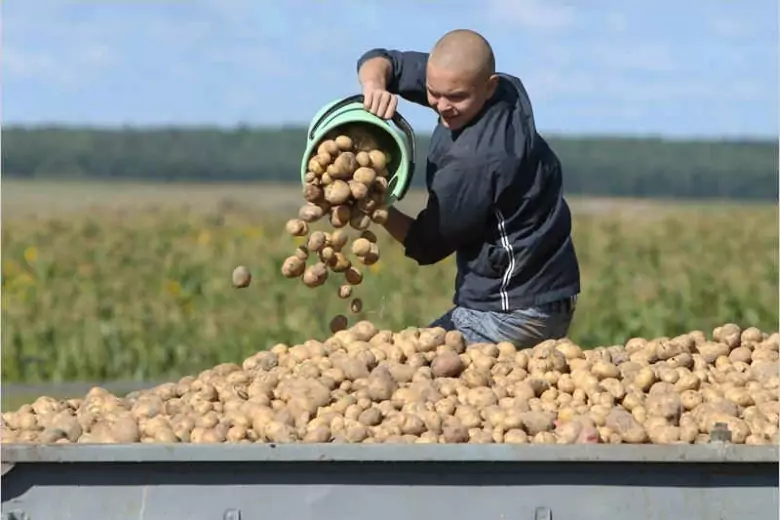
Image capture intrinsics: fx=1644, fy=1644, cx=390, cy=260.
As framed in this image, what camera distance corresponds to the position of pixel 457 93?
225 inches

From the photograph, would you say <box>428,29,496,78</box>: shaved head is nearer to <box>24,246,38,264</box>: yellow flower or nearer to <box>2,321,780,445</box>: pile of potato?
<box>2,321,780,445</box>: pile of potato

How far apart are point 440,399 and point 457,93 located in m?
1.33

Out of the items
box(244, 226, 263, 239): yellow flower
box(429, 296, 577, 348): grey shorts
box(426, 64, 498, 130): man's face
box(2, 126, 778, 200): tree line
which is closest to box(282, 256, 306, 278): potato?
box(429, 296, 577, 348): grey shorts

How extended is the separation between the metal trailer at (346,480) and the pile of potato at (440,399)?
11.3 inches

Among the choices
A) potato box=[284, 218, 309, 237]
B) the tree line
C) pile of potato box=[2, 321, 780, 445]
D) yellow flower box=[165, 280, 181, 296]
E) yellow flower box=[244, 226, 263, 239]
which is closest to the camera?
pile of potato box=[2, 321, 780, 445]

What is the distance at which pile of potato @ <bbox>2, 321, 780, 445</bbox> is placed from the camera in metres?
4.56

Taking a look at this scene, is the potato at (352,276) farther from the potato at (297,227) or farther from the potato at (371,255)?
the potato at (297,227)

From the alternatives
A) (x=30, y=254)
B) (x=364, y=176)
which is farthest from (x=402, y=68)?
(x=30, y=254)

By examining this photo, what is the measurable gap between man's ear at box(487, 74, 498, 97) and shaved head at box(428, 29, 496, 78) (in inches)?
0.9

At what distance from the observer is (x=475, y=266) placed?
6.02 m

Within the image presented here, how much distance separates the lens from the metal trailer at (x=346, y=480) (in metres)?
4.13

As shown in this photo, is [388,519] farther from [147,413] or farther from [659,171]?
[659,171]

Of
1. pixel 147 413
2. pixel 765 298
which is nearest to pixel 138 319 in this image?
pixel 765 298

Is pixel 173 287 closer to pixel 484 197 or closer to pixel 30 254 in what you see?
pixel 30 254
